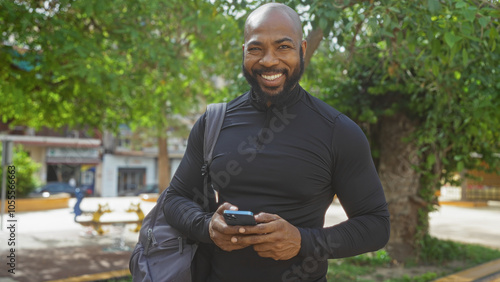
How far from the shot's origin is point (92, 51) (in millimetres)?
7199

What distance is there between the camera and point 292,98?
1.66 m

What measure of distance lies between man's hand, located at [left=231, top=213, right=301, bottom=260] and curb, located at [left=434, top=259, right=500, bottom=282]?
19.7 ft

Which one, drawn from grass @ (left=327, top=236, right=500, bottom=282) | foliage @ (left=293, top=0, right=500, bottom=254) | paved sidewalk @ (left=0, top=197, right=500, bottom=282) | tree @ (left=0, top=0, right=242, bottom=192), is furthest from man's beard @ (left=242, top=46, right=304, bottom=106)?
paved sidewalk @ (left=0, top=197, right=500, bottom=282)

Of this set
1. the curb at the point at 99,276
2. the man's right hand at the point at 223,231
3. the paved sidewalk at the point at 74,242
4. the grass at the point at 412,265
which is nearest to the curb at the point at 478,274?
the grass at the point at 412,265

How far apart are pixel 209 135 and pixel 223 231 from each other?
0.43m

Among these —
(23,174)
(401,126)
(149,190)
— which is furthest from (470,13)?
(149,190)

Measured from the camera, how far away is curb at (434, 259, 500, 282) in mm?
6730

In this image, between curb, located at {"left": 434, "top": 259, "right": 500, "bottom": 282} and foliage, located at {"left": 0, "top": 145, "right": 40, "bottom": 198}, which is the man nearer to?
curb, located at {"left": 434, "top": 259, "right": 500, "bottom": 282}

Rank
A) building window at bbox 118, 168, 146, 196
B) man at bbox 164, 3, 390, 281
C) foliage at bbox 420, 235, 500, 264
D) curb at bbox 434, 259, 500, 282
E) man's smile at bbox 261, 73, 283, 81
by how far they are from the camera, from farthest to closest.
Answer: building window at bbox 118, 168, 146, 196, foliage at bbox 420, 235, 500, 264, curb at bbox 434, 259, 500, 282, man's smile at bbox 261, 73, 283, 81, man at bbox 164, 3, 390, 281

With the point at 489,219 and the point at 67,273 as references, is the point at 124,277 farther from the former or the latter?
the point at 489,219

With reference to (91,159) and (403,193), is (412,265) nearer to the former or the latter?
(403,193)

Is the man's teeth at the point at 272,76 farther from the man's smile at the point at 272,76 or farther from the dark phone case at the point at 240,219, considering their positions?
the dark phone case at the point at 240,219

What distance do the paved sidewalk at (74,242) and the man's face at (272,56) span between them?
20.7 ft

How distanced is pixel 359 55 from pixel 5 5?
5.09m
